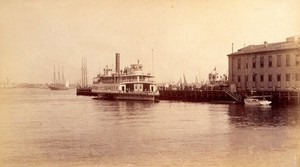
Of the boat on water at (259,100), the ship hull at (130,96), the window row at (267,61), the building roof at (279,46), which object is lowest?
the boat on water at (259,100)

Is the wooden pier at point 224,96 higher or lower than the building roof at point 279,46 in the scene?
lower

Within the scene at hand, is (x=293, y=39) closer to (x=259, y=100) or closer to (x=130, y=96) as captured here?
(x=259, y=100)

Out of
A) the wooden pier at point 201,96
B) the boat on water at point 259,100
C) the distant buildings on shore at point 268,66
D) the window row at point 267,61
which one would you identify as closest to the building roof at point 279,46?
the distant buildings on shore at point 268,66

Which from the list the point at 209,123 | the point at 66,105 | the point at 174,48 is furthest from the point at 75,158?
the point at 209,123

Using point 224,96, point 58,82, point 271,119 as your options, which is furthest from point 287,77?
point 224,96

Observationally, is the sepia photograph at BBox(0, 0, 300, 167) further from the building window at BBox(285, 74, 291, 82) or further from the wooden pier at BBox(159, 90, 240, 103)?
the wooden pier at BBox(159, 90, 240, 103)

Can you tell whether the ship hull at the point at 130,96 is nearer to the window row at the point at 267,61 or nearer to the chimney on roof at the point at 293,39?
the window row at the point at 267,61

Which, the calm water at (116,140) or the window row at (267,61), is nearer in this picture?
the calm water at (116,140)

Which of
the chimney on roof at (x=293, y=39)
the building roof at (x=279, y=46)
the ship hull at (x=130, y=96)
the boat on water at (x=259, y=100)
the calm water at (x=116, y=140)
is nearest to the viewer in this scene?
the calm water at (x=116, y=140)

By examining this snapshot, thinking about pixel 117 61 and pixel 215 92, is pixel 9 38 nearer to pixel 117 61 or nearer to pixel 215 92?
pixel 117 61
